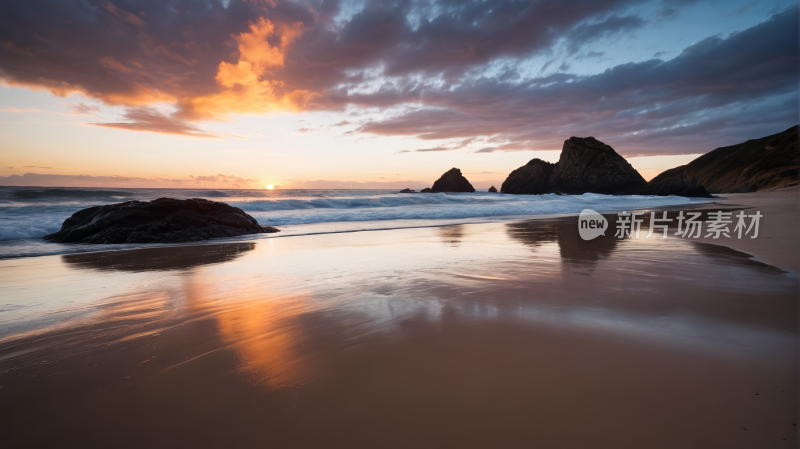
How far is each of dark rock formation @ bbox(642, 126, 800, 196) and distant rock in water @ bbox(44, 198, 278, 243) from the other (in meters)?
59.6

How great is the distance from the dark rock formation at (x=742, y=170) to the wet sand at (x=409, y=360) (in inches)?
2355

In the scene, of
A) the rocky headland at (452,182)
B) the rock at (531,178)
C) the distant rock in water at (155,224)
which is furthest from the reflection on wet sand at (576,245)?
the rock at (531,178)

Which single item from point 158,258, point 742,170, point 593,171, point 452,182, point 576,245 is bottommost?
point 158,258

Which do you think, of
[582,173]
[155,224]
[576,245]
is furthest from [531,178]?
[155,224]

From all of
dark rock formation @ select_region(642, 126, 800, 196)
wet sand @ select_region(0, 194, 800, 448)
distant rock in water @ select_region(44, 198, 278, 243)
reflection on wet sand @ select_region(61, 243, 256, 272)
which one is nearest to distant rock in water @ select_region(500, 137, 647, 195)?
dark rock formation @ select_region(642, 126, 800, 196)

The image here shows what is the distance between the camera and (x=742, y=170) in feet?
291

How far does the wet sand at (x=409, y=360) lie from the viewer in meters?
1.46

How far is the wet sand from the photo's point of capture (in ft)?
4.79

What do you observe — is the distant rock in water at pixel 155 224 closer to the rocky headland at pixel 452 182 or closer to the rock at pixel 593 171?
the rock at pixel 593 171

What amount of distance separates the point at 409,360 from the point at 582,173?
2538 inches

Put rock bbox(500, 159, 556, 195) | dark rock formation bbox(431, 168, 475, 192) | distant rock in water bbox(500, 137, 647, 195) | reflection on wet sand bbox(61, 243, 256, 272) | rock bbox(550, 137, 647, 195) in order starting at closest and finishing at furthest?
→ reflection on wet sand bbox(61, 243, 256, 272), rock bbox(550, 137, 647, 195), distant rock in water bbox(500, 137, 647, 195), rock bbox(500, 159, 556, 195), dark rock formation bbox(431, 168, 475, 192)

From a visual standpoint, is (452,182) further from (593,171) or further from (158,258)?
(158,258)

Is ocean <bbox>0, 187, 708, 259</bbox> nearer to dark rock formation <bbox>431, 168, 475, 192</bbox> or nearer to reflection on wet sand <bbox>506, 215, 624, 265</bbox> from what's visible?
reflection on wet sand <bbox>506, 215, 624, 265</bbox>

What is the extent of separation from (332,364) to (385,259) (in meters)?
3.53
